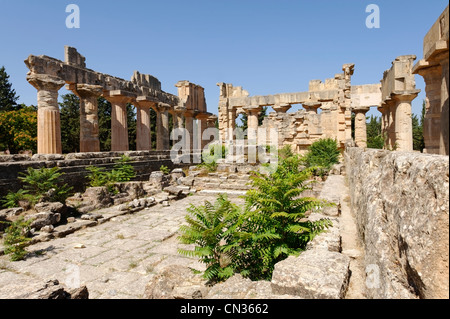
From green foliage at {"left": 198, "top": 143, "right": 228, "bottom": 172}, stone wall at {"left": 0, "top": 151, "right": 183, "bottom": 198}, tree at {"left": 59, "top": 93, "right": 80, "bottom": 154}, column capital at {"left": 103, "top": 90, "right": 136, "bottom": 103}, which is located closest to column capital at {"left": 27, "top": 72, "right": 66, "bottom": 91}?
stone wall at {"left": 0, "top": 151, "right": 183, "bottom": 198}

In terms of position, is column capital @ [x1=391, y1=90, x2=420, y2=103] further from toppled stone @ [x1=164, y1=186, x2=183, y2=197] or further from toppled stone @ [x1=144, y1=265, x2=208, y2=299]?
toppled stone @ [x1=144, y1=265, x2=208, y2=299]

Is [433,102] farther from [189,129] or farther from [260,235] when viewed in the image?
[189,129]

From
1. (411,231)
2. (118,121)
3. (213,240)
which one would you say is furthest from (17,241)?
(118,121)

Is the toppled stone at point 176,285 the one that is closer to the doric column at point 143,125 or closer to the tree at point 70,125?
the doric column at point 143,125

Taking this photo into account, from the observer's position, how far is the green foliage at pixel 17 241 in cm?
495

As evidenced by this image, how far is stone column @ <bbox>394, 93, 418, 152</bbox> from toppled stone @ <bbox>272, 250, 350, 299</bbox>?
1005cm

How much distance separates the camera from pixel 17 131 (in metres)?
26.8

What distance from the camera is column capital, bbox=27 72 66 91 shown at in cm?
1201

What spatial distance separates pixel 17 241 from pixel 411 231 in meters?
6.19

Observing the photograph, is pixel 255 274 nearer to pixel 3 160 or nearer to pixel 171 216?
pixel 171 216

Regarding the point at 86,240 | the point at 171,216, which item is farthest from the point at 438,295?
the point at 171,216

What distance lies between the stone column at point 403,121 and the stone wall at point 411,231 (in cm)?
988

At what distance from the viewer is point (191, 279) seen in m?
3.41

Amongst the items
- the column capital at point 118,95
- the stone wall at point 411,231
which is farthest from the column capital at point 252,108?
the stone wall at point 411,231
